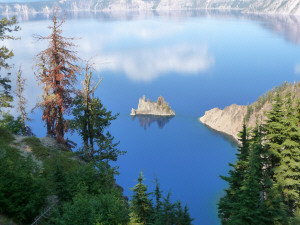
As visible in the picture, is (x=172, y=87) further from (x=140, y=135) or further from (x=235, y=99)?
(x=140, y=135)

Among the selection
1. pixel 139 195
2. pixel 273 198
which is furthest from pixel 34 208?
pixel 273 198

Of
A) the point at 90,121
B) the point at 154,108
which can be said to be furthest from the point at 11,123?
the point at 154,108

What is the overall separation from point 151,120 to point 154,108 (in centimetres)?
640

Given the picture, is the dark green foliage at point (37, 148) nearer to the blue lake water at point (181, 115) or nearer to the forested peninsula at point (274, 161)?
the forested peninsula at point (274, 161)

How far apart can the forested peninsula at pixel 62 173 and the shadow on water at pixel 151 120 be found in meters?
86.3

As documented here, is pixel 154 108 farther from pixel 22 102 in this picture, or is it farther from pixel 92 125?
pixel 92 125

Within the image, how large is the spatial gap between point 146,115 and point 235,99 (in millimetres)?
46841

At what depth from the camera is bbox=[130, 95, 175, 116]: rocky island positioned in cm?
12912

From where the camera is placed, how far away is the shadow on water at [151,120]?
404ft

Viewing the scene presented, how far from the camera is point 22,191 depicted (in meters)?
14.3

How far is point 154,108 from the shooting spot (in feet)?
429

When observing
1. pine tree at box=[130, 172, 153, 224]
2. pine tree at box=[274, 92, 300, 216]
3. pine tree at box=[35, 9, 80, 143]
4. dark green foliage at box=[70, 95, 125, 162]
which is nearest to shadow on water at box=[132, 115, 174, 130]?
dark green foliage at box=[70, 95, 125, 162]

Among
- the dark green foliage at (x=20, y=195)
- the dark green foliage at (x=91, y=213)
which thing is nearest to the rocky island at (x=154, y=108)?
the dark green foliage at (x=20, y=195)

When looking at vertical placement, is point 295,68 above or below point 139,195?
above
